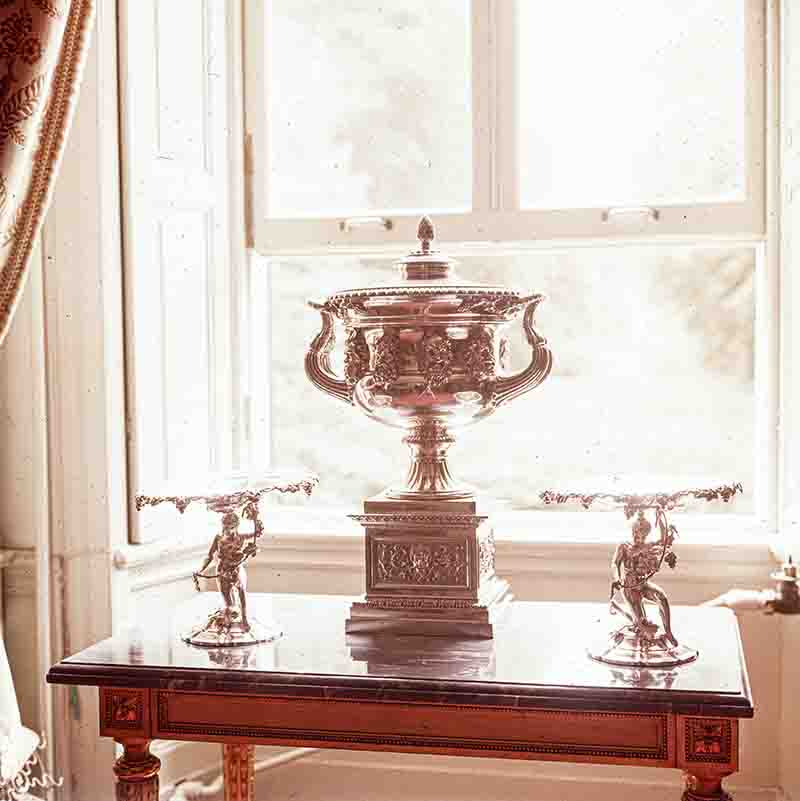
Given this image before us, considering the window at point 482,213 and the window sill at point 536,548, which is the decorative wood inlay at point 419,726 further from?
the window at point 482,213

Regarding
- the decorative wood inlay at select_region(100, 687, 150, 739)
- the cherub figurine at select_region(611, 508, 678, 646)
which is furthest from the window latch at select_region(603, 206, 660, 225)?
the decorative wood inlay at select_region(100, 687, 150, 739)

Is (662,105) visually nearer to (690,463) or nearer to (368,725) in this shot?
(690,463)

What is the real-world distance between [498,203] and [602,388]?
468 mm

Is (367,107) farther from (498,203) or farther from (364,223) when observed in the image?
(498,203)

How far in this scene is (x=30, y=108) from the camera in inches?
74.1

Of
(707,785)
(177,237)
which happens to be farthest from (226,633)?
(177,237)

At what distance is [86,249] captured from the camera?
2398 mm

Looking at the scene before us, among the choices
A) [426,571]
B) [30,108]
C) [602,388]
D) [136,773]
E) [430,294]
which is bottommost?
[136,773]

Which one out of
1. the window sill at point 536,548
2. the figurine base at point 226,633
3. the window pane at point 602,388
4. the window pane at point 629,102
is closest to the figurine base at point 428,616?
the figurine base at point 226,633

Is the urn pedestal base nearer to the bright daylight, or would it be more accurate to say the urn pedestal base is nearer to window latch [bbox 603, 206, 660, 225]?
Answer: the bright daylight

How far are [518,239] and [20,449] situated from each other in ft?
3.65

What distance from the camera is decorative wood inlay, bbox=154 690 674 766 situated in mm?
1698

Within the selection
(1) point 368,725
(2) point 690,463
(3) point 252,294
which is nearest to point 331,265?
(3) point 252,294

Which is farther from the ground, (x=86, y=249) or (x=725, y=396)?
(x=86, y=249)
